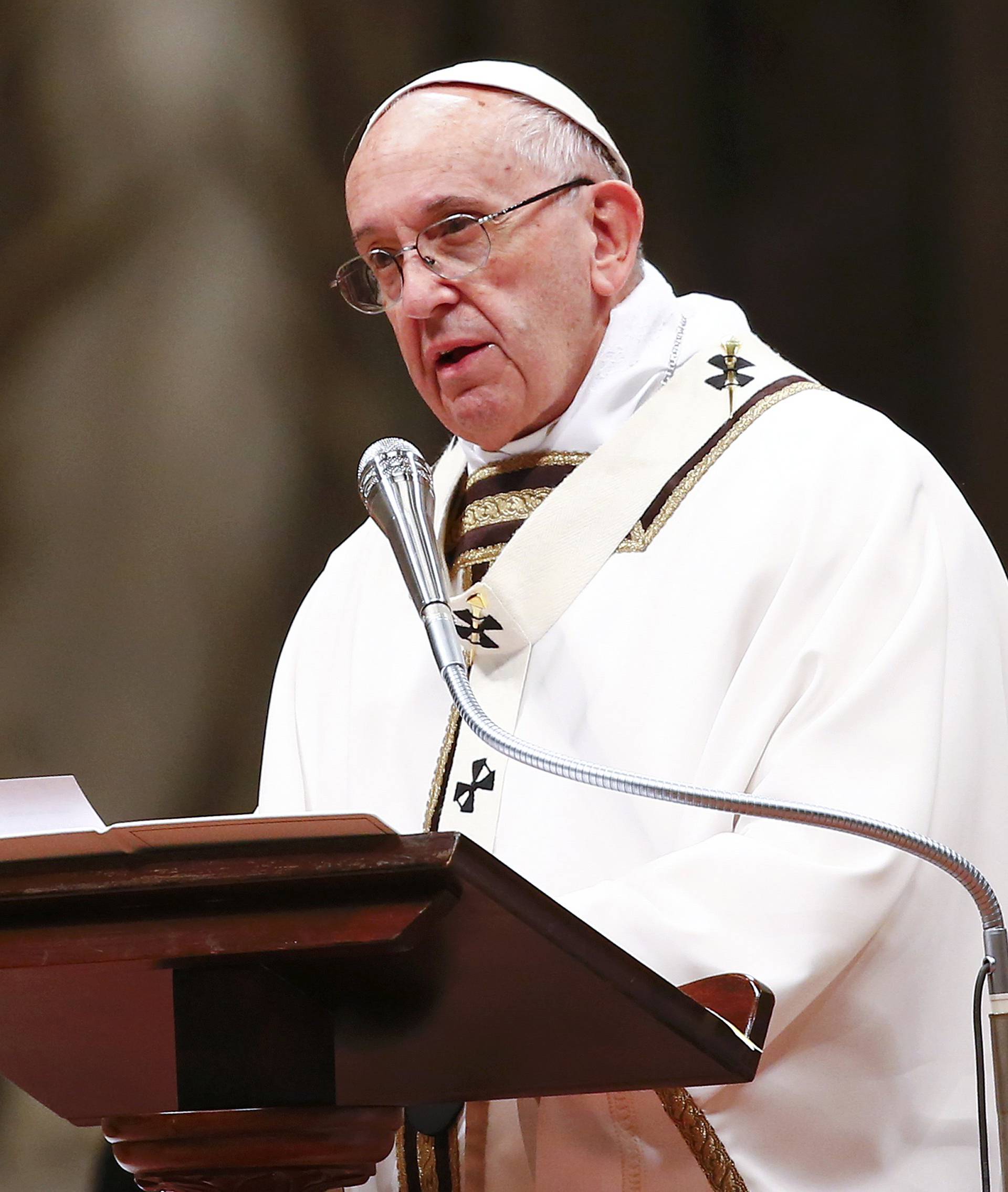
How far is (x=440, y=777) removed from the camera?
2.71 meters

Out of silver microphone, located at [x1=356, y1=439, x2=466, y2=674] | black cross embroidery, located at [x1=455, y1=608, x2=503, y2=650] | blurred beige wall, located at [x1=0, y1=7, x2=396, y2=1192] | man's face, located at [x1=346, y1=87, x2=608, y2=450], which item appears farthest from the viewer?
blurred beige wall, located at [x1=0, y1=7, x2=396, y2=1192]

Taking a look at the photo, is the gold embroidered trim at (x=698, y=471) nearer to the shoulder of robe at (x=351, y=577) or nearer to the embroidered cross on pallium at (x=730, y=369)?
the embroidered cross on pallium at (x=730, y=369)

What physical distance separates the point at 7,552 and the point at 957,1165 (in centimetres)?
271

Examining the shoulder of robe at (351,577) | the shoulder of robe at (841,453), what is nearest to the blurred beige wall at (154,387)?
the shoulder of robe at (351,577)

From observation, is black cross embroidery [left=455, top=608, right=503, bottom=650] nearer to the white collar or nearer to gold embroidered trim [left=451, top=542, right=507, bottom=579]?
gold embroidered trim [left=451, top=542, right=507, bottom=579]

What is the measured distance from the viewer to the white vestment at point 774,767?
217 cm

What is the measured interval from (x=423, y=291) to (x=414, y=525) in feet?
2.52

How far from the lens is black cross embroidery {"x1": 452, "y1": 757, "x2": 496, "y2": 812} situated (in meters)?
2.62

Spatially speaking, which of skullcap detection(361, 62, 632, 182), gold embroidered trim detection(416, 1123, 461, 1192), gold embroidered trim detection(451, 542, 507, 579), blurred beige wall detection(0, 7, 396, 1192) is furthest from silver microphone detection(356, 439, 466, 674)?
blurred beige wall detection(0, 7, 396, 1192)

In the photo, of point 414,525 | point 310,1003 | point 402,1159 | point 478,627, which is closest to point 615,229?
point 478,627

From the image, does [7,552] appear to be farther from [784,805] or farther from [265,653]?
[784,805]

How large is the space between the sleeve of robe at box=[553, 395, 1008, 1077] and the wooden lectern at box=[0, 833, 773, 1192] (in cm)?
46

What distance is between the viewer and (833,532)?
2.57m

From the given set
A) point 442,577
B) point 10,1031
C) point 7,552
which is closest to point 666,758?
point 442,577
